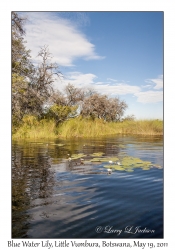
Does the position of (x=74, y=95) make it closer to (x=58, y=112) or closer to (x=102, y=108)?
(x=58, y=112)

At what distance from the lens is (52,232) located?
2.74m

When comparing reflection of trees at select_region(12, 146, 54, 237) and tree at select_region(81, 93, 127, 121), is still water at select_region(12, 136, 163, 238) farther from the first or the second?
tree at select_region(81, 93, 127, 121)

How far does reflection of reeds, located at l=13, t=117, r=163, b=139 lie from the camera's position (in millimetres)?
10920

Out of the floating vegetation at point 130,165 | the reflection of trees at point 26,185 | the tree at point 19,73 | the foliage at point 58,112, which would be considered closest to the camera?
the reflection of trees at point 26,185

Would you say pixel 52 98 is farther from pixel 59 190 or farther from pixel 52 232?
pixel 52 232

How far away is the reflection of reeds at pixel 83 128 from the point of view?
35.8 feet

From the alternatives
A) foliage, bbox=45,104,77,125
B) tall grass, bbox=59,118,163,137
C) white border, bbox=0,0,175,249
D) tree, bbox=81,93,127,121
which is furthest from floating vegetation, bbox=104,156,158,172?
tall grass, bbox=59,118,163,137

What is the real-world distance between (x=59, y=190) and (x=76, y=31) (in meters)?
3.68

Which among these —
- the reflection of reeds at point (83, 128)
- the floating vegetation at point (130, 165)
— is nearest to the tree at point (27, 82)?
the reflection of reeds at point (83, 128)

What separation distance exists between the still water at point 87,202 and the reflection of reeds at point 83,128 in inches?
188

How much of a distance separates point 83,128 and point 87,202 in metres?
10.5

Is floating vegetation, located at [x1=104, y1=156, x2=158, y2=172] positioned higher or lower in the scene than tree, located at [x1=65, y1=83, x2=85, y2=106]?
lower

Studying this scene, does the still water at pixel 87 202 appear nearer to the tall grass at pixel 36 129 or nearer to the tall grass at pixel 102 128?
the tall grass at pixel 36 129
